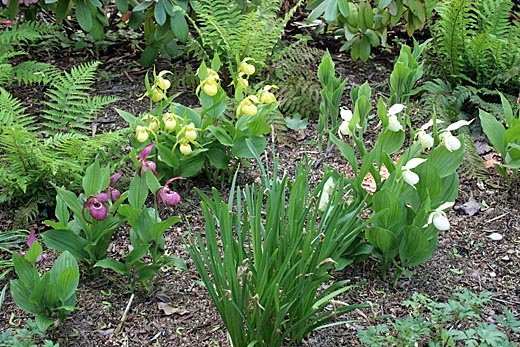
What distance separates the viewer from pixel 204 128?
279cm

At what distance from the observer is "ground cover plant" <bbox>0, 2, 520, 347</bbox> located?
2049 millimetres

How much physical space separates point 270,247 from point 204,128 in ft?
3.03


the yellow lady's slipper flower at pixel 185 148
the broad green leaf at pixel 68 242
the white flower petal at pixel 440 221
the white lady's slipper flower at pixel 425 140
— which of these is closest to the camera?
the white flower petal at pixel 440 221

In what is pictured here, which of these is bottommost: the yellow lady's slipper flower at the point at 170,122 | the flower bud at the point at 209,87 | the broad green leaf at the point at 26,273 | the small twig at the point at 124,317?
the small twig at the point at 124,317

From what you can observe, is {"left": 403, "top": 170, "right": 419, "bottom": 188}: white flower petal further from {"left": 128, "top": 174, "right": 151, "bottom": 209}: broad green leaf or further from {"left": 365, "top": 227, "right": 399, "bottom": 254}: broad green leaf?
{"left": 128, "top": 174, "right": 151, "bottom": 209}: broad green leaf

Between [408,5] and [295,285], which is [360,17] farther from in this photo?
[295,285]

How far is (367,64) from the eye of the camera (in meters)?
3.98

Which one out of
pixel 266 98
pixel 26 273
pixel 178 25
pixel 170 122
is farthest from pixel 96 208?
pixel 178 25

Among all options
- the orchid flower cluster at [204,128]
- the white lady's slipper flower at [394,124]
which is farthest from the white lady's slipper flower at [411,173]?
the orchid flower cluster at [204,128]

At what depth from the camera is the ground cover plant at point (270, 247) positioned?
80.7 inches

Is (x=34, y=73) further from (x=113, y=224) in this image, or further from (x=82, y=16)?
(x=113, y=224)

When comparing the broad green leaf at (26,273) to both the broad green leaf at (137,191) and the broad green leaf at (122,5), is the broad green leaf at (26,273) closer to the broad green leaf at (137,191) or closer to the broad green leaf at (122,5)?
the broad green leaf at (137,191)

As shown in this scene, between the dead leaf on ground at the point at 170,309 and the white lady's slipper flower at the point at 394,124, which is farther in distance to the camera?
the white lady's slipper flower at the point at 394,124

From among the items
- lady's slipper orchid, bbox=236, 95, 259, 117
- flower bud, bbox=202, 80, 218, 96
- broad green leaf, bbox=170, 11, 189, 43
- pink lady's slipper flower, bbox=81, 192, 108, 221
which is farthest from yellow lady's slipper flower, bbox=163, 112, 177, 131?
broad green leaf, bbox=170, 11, 189, 43
